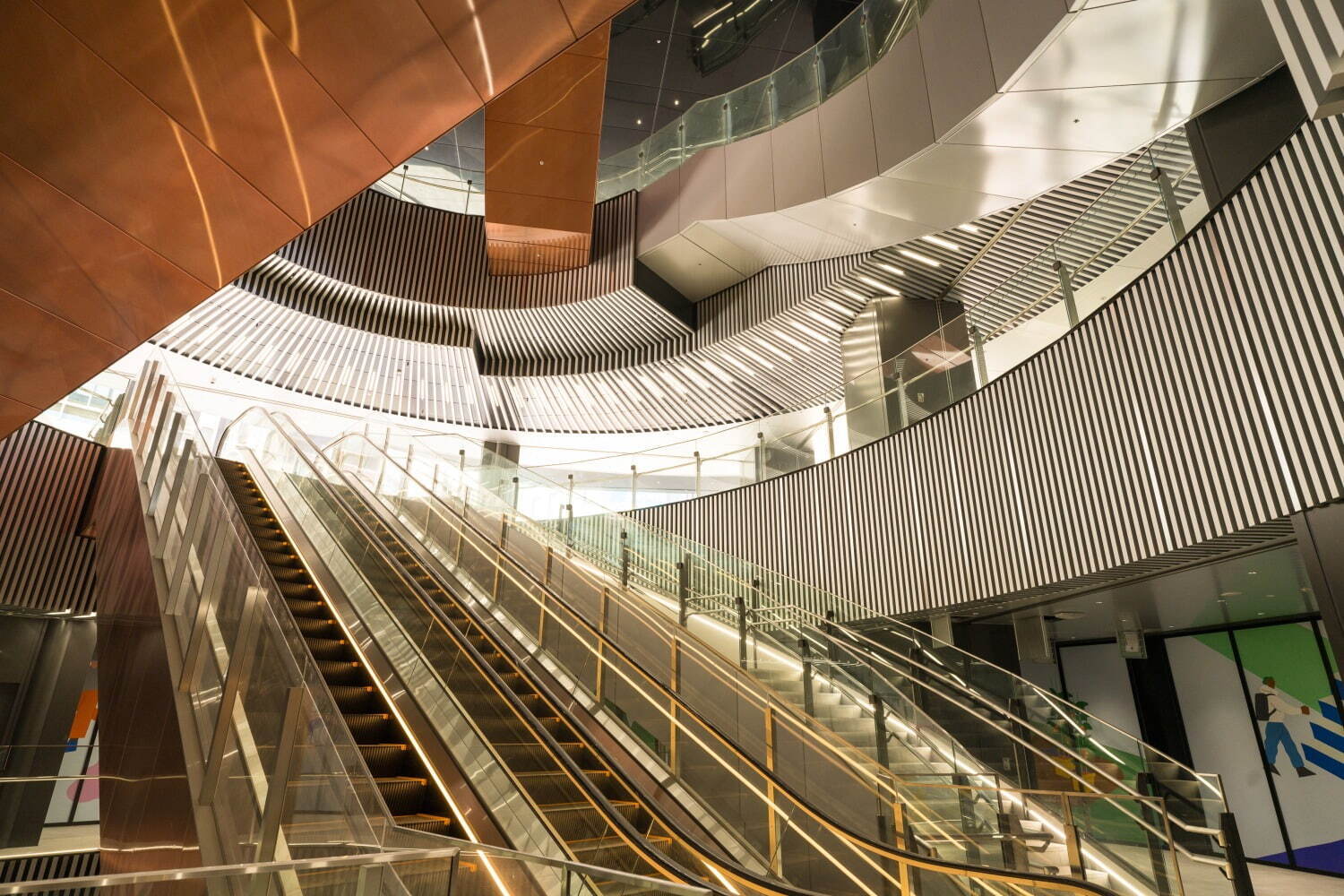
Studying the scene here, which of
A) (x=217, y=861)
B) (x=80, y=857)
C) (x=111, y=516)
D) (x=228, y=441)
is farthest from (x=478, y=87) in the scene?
(x=80, y=857)

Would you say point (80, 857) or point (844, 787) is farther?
point (80, 857)

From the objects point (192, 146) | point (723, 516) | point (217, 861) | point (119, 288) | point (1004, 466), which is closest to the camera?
point (217, 861)

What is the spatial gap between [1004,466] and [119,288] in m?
7.34

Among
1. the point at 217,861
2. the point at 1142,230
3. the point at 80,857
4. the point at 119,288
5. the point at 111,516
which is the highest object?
the point at 1142,230

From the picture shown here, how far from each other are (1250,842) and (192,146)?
481 inches

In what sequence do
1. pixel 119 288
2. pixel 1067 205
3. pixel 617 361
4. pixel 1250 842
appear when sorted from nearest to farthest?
1. pixel 119 288
2. pixel 1067 205
3. pixel 1250 842
4. pixel 617 361

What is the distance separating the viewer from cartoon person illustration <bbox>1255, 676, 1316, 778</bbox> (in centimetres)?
873

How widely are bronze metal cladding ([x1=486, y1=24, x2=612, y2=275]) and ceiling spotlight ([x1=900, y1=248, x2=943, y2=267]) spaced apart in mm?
3972

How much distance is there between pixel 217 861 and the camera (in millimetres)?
3229

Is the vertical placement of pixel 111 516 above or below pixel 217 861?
above

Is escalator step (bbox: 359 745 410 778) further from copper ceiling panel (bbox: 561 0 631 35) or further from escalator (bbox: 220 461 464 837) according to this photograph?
copper ceiling panel (bbox: 561 0 631 35)

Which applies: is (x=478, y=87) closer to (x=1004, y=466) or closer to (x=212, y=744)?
(x=212, y=744)

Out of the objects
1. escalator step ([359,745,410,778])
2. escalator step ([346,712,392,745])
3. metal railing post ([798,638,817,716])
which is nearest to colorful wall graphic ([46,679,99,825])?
escalator step ([346,712,392,745])

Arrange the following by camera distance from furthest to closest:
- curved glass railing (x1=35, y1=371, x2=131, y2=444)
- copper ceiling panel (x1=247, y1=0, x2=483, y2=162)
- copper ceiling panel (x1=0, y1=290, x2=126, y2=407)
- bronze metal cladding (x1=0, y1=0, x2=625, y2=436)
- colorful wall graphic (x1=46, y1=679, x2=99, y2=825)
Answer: colorful wall graphic (x1=46, y1=679, x2=99, y2=825)
curved glass railing (x1=35, y1=371, x2=131, y2=444)
copper ceiling panel (x1=0, y1=290, x2=126, y2=407)
copper ceiling panel (x1=247, y1=0, x2=483, y2=162)
bronze metal cladding (x1=0, y1=0, x2=625, y2=436)
